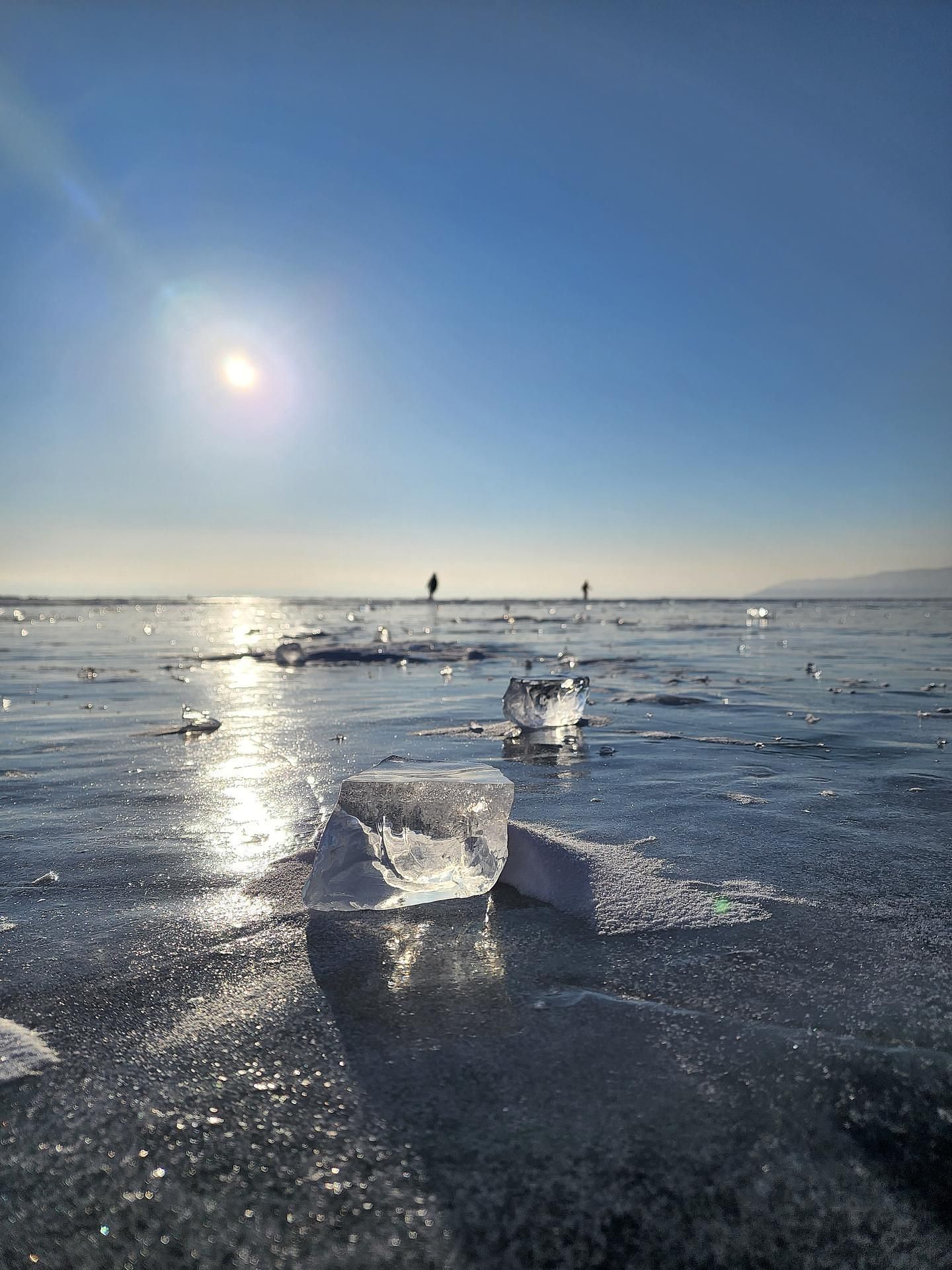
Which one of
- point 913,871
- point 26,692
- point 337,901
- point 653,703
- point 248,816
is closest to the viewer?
point 337,901

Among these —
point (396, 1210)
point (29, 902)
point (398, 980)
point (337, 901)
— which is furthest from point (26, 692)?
point (396, 1210)

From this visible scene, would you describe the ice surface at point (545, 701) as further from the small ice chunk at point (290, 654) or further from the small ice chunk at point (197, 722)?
the small ice chunk at point (290, 654)

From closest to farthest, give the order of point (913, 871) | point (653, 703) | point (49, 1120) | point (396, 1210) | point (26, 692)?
point (396, 1210) → point (49, 1120) → point (913, 871) → point (653, 703) → point (26, 692)

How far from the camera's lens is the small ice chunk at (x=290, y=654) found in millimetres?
10820

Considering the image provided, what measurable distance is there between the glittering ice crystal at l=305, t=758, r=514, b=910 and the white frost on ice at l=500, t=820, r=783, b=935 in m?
0.12

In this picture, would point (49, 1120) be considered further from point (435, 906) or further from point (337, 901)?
point (435, 906)

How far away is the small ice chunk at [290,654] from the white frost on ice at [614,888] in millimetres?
8910

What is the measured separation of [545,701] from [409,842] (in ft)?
10.0

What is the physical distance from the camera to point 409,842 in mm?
2111

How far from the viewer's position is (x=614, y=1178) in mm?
980

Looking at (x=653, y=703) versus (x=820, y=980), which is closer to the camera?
(x=820, y=980)

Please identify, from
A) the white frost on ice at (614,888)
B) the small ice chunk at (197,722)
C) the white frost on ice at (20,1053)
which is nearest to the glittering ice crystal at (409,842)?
the white frost on ice at (614,888)

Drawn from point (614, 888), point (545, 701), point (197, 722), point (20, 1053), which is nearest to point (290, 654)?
point (197, 722)

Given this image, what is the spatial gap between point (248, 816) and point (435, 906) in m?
1.21
